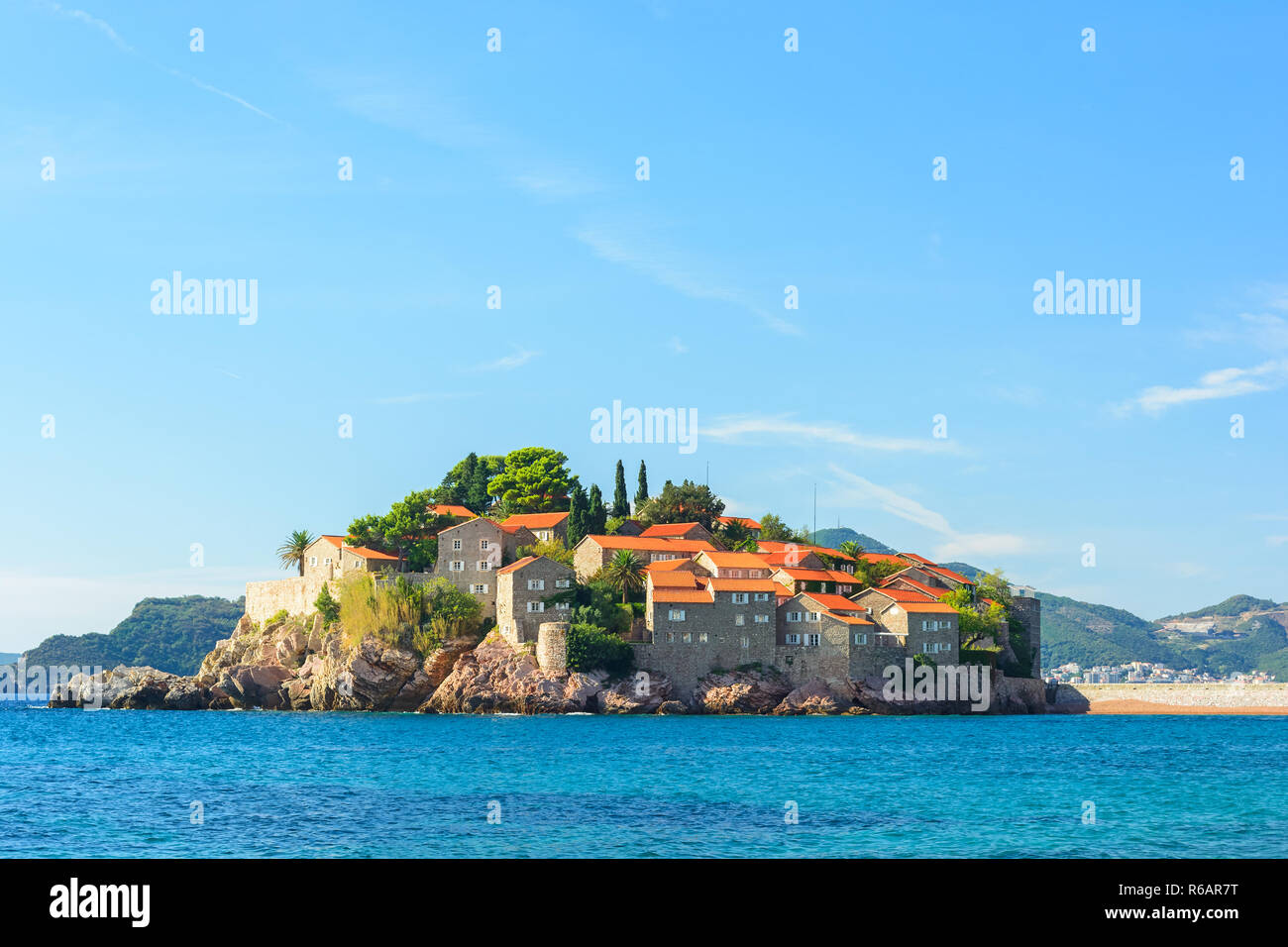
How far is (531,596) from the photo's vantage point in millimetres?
83312

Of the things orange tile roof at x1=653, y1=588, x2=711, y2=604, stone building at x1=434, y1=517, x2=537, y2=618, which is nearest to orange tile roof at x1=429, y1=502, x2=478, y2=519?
stone building at x1=434, y1=517, x2=537, y2=618

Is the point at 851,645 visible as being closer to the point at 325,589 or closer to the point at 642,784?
the point at 325,589

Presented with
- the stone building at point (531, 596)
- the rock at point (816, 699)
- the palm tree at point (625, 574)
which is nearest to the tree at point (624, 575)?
the palm tree at point (625, 574)

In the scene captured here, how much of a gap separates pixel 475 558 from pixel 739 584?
19.8 meters

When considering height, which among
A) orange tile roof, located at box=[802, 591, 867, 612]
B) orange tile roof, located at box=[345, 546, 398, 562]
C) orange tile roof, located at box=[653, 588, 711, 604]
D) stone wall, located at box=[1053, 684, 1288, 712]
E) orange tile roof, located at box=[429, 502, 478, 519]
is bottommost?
stone wall, located at box=[1053, 684, 1288, 712]

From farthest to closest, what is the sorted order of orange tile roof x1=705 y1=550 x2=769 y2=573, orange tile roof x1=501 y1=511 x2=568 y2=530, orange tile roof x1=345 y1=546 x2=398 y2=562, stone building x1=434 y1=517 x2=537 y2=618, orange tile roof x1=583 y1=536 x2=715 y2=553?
1. orange tile roof x1=501 y1=511 x2=568 y2=530
2. orange tile roof x1=345 y1=546 x2=398 y2=562
3. orange tile roof x1=583 y1=536 x2=715 y2=553
4. orange tile roof x1=705 y1=550 x2=769 y2=573
5. stone building x1=434 y1=517 x2=537 y2=618

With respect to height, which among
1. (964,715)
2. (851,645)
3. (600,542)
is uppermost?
(600,542)

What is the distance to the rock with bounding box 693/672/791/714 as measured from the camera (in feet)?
267

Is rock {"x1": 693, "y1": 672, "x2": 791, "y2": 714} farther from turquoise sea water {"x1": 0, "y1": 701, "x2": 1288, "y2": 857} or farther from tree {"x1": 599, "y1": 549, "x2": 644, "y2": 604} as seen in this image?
turquoise sea water {"x1": 0, "y1": 701, "x2": 1288, "y2": 857}

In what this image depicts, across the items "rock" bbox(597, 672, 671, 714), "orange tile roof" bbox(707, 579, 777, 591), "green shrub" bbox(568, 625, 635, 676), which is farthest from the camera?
"orange tile roof" bbox(707, 579, 777, 591)

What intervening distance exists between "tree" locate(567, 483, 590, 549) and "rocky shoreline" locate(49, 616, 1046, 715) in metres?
14.2

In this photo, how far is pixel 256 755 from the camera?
50.4 metres
